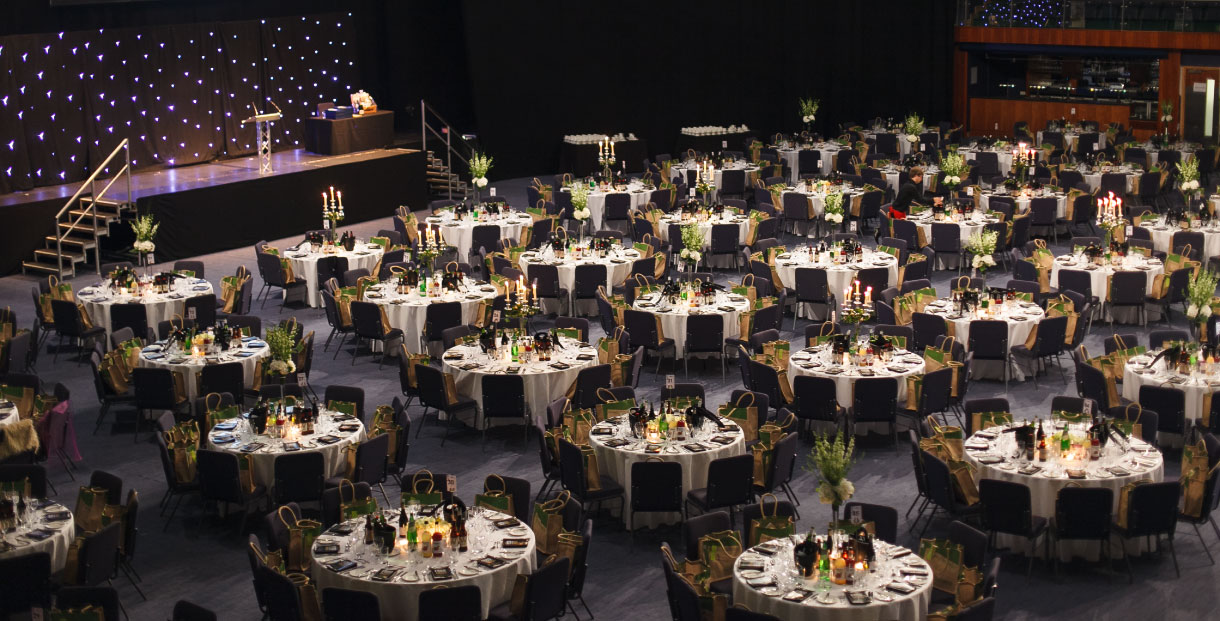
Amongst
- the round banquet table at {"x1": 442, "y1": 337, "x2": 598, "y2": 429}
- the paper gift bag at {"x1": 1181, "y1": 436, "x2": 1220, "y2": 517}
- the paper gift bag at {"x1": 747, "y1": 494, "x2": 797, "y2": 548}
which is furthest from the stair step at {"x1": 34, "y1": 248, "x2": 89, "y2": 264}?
the paper gift bag at {"x1": 1181, "y1": 436, "x2": 1220, "y2": 517}

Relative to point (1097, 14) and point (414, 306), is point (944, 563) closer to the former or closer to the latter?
point (414, 306)

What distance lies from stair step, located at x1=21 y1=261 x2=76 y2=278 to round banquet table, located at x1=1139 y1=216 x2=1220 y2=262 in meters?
15.7

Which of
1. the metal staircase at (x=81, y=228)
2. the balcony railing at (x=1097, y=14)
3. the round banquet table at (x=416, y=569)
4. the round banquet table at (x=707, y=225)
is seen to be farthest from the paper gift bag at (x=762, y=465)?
the balcony railing at (x=1097, y=14)

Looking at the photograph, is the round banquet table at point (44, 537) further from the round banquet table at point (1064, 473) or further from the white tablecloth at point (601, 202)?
the white tablecloth at point (601, 202)

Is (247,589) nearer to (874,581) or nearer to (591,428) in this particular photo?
(591,428)

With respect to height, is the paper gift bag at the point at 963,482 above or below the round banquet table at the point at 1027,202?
below

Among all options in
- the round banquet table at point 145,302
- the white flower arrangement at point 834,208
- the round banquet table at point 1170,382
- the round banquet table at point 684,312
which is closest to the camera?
the round banquet table at point 1170,382

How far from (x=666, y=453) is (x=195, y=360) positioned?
215 inches

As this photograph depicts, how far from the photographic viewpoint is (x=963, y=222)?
20.3 m

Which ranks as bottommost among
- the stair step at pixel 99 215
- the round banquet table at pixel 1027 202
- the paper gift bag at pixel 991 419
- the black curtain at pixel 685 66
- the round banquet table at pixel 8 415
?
the paper gift bag at pixel 991 419

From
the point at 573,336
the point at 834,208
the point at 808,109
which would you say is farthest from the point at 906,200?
the point at 808,109

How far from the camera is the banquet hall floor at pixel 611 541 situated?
1030 centimetres

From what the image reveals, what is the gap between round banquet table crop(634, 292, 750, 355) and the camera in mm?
15594

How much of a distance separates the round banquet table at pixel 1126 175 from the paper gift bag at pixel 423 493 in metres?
16.3
